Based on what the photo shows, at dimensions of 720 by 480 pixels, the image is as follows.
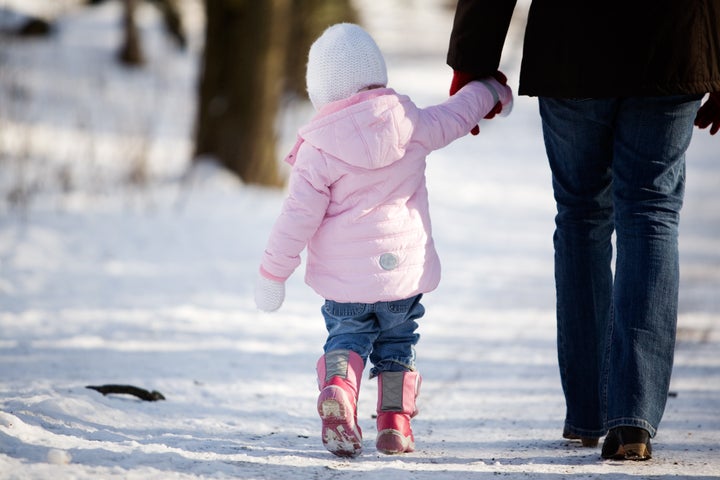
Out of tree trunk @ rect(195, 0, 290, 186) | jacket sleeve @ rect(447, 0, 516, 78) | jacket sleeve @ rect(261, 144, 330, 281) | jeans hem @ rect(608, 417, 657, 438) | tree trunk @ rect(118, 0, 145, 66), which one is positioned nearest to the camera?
jeans hem @ rect(608, 417, 657, 438)

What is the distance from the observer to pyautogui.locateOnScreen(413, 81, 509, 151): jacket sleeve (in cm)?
280

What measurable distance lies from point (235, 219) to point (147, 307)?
2.20 metres

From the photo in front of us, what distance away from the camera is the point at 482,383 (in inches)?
151

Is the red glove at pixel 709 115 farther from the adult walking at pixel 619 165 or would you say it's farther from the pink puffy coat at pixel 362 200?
the pink puffy coat at pixel 362 200

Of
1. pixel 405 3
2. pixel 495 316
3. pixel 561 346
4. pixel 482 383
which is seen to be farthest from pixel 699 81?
pixel 405 3

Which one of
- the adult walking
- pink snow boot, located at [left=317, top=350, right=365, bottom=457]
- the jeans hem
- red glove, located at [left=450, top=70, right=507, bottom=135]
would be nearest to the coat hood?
red glove, located at [left=450, top=70, right=507, bottom=135]

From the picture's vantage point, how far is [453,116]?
9.31 ft

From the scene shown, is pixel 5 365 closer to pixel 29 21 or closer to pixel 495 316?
pixel 495 316

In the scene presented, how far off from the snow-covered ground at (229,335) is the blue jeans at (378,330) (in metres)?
0.30

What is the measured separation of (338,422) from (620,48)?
1.38 meters

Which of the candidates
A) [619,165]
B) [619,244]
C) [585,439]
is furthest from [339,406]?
[619,165]

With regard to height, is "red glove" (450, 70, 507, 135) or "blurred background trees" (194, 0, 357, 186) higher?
"blurred background trees" (194, 0, 357, 186)

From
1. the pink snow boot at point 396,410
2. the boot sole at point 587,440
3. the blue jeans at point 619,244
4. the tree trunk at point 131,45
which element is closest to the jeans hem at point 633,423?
the blue jeans at point 619,244

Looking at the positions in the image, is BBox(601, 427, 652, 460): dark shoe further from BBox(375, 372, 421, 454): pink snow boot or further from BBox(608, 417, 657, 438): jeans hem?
BBox(375, 372, 421, 454): pink snow boot
